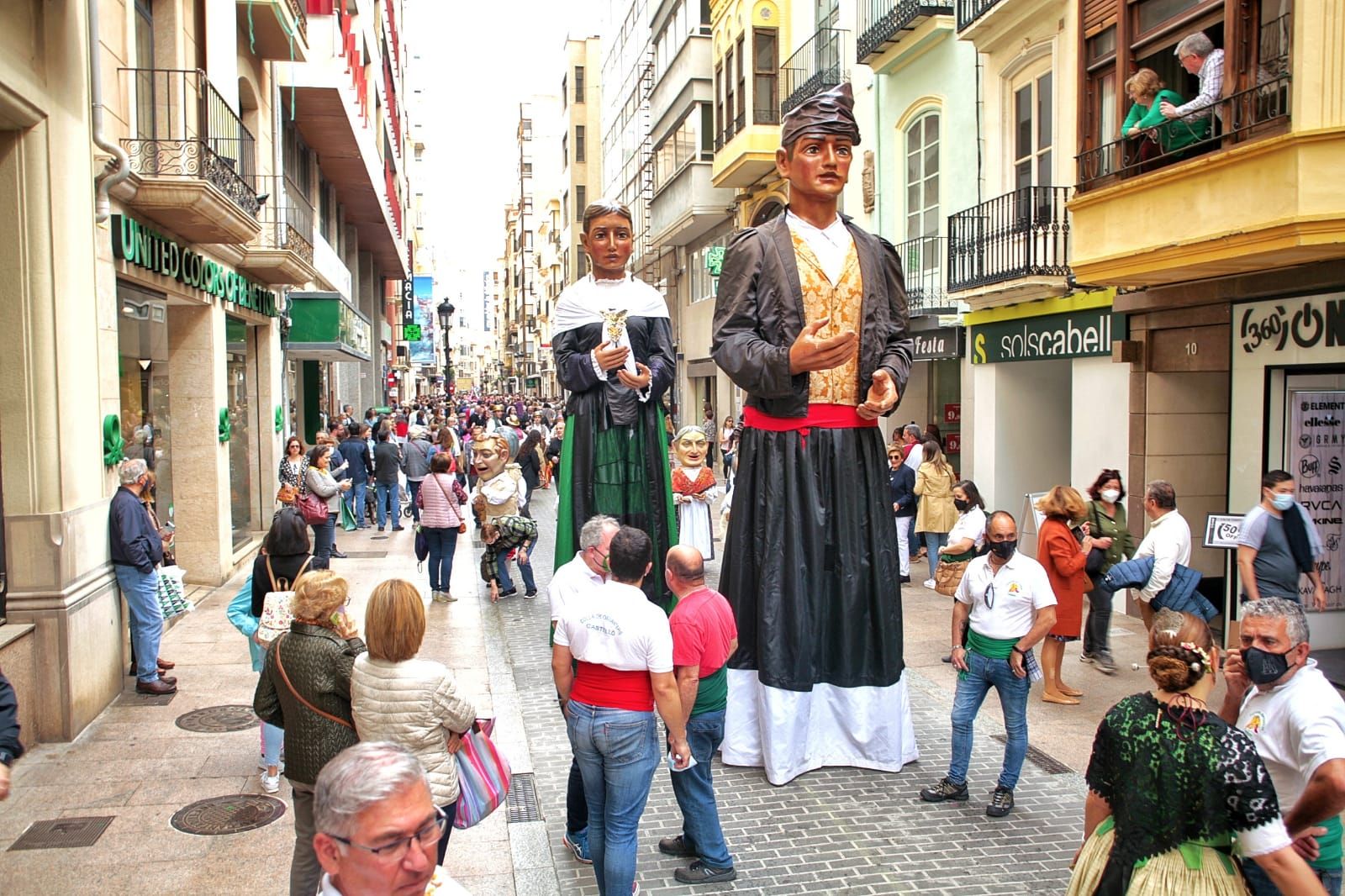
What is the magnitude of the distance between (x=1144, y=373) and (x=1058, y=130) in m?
3.34

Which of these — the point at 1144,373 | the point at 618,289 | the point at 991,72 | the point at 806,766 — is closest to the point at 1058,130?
the point at 991,72

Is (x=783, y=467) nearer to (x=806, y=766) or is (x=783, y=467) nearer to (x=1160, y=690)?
(x=806, y=766)

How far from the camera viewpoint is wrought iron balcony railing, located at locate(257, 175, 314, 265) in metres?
13.8

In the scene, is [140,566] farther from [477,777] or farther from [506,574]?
[506,574]

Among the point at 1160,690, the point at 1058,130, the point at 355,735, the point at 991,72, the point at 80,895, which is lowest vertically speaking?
the point at 80,895

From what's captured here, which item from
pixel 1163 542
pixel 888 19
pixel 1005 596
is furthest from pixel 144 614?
pixel 888 19

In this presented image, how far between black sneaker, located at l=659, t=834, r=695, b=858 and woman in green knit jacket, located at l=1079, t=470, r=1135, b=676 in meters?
4.81

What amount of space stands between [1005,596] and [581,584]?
7.44 ft

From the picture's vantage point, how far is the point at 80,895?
463cm

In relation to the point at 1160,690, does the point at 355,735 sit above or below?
below

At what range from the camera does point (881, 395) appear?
217 inches

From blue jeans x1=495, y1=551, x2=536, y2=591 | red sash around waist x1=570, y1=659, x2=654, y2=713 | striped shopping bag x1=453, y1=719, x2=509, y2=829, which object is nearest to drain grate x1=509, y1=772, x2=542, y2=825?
striped shopping bag x1=453, y1=719, x2=509, y2=829

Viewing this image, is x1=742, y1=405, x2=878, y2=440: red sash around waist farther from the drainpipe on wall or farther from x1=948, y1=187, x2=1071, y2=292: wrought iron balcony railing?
x1=948, y1=187, x2=1071, y2=292: wrought iron balcony railing

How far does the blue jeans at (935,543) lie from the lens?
11941 millimetres
